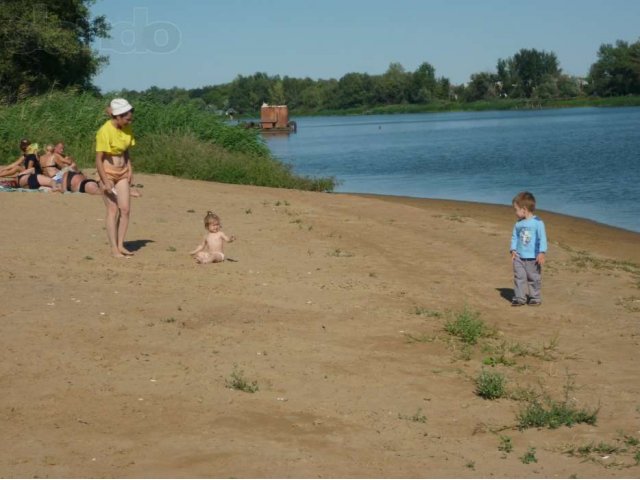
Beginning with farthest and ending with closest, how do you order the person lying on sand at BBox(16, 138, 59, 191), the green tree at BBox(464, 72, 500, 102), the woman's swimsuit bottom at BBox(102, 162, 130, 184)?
the green tree at BBox(464, 72, 500, 102) → the person lying on sand at BBox(16, 138, 59, 191) → the woman's swimsuit bottom at BBox(102, 162, 130, 184)

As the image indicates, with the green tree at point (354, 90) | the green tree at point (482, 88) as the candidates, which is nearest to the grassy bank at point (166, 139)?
the green tree at point (482, 88)

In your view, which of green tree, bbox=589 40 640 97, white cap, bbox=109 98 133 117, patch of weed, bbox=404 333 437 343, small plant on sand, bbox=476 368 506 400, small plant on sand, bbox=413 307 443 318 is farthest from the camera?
green tree, bbox=589 40 640 97

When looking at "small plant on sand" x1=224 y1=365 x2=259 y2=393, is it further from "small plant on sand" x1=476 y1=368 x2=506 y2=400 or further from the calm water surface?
the calm water surface

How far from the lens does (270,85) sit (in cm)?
17462

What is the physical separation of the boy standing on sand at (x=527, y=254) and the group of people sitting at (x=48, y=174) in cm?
857

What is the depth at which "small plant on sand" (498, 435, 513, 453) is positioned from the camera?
6578 mm

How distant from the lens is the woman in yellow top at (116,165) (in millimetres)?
11430

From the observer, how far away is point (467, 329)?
30.9 ft

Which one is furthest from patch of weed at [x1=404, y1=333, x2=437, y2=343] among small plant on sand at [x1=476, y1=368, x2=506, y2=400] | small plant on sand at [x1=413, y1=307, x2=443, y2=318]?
small plant on sand at [x1=476, y1=368, x2=506, y2=400]

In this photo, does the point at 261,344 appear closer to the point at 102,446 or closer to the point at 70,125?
the point at 102,446

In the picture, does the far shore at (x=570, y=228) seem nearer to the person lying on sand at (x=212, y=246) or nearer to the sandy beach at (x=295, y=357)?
the sandy beach at (x=295, y=357)

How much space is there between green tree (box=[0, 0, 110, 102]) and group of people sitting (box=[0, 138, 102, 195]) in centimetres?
1168

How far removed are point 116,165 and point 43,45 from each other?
2287 centimetres

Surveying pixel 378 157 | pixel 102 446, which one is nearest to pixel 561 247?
pixel 102 446
